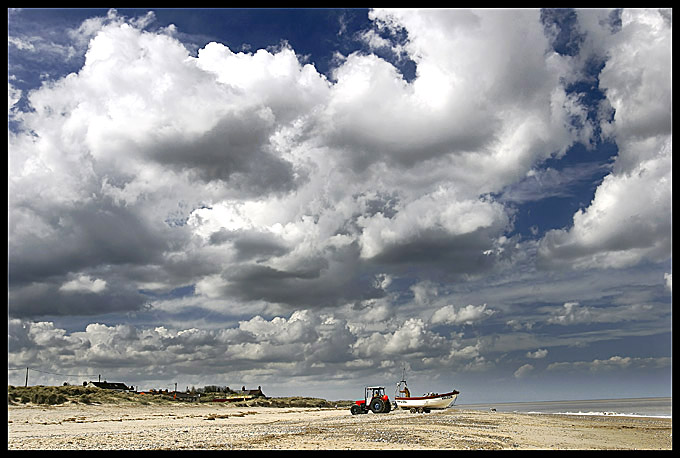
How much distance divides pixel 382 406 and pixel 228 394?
11500 cm

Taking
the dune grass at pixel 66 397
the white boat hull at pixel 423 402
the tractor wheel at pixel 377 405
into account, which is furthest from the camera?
the dune grass at pixel 66 397


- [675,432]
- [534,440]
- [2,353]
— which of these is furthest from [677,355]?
[534,440]

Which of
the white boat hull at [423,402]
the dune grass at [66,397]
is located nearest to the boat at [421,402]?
the white boat hull at [423,402]

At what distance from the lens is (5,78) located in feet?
42.2

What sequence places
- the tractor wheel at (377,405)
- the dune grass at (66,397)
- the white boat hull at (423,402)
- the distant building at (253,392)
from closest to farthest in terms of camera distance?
the tractor wheel at (377,405) < the white boat hull at (423,402) < the dune grass at (66,397) < the distant building at (253,392)

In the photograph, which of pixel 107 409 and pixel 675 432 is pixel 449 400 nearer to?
pixel 107 409

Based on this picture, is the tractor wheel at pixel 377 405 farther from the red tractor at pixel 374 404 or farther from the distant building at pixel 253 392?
the distant building at pixel 253 392

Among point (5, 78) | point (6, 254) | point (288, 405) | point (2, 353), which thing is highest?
point (5, 78)

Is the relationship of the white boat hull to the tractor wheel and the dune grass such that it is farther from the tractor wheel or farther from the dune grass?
the dune grass

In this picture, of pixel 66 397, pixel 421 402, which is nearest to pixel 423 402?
pixel 421 402

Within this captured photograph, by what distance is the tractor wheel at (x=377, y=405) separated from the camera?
218ft

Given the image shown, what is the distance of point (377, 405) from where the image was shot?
221 ft
